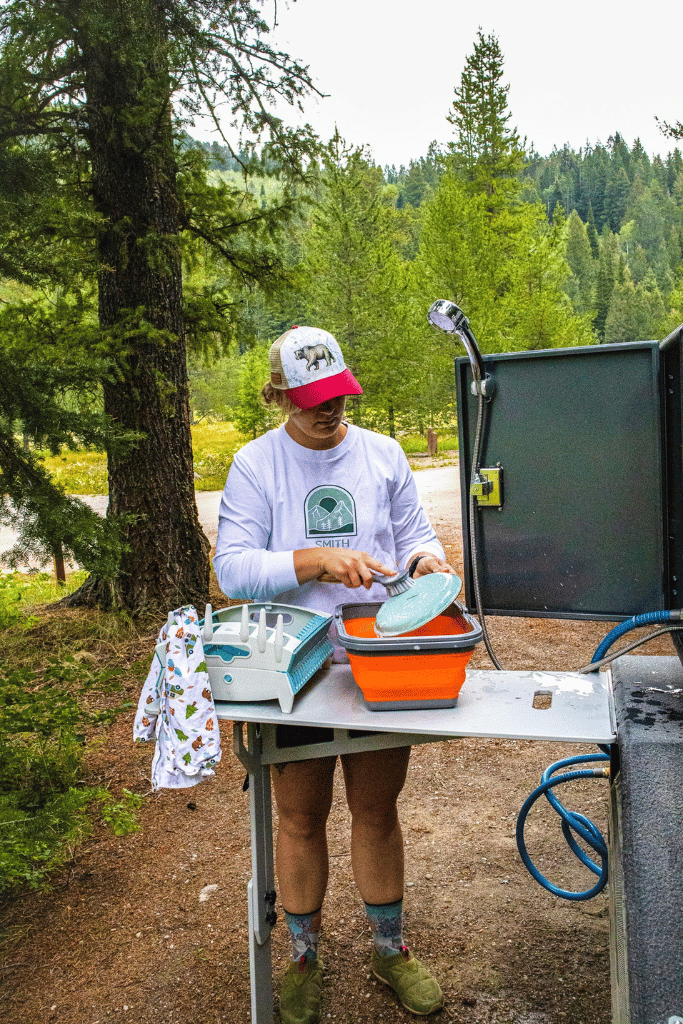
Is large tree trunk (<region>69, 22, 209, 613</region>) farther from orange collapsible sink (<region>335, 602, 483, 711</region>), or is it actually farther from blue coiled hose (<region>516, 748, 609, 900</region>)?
orange collapsible sink (<region>335, 602, 483, 711</region>)

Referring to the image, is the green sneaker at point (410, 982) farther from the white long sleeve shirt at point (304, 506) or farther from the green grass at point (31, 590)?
the green grass at point (31, 590)

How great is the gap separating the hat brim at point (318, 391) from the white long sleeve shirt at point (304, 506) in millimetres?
137

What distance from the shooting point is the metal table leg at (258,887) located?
72.6 inches

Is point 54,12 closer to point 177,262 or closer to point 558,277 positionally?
point 177,262

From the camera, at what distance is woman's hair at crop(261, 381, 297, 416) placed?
6.06 feet

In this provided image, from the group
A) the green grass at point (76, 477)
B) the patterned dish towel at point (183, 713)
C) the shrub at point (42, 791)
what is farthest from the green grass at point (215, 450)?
the patterned dish towel at point (183, 713)

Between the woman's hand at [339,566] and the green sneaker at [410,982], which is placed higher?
the woman's hand at [339,566]

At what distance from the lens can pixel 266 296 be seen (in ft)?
19.9

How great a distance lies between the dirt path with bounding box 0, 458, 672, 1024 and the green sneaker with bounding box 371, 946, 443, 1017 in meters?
0.05

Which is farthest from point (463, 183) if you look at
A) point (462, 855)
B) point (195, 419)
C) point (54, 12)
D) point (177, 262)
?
point (462, 855)

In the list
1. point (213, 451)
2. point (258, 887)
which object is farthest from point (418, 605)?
point (213, 451)

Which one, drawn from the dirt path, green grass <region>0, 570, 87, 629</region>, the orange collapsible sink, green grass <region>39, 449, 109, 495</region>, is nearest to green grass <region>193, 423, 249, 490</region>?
green grass <region>39, 449, 109, 495</region>

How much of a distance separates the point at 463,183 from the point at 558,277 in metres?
3.61

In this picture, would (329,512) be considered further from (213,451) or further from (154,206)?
(213,451)
